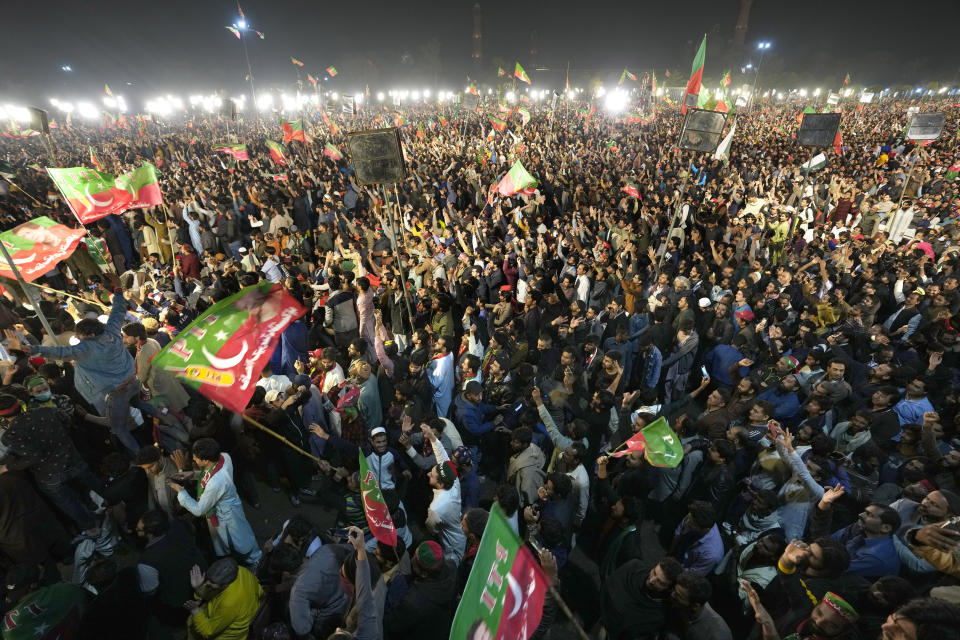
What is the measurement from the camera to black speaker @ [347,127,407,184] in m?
6.72

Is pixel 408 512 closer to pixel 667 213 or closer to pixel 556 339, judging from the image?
pixel 556 339

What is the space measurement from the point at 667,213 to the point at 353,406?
1103 cm

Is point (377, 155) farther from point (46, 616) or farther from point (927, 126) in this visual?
point (927, 126)

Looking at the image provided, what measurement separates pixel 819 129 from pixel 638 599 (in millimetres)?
13244

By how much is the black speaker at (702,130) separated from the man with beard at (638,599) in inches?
325

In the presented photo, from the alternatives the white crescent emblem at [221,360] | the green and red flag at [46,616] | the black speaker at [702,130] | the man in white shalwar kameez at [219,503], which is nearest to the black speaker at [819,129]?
the black speaker at [702,130]

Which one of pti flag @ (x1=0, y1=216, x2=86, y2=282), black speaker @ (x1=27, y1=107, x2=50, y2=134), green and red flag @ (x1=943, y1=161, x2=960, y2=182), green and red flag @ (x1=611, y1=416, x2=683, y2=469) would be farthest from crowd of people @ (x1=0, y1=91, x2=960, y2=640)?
green and red flag @ (x1=943, y1=161, x2=960, y2=182)

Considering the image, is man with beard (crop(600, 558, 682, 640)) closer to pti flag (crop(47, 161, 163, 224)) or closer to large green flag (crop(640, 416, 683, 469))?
large green flag (crop(640, 416, 683, 469))

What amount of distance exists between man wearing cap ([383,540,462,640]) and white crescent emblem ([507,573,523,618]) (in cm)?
96

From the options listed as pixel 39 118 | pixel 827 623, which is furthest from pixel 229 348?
pixel 39 118

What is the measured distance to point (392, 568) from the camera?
3684mm

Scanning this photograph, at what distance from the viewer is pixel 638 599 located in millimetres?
2910

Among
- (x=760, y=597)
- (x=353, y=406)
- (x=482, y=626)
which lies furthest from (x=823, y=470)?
(x=353, y=406)

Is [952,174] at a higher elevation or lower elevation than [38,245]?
higher
